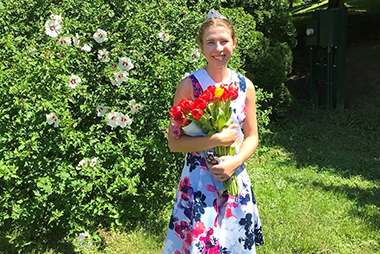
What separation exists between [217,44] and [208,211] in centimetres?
83

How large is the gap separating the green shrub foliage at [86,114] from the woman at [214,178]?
1165mm

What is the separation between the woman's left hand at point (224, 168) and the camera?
1.92 meters

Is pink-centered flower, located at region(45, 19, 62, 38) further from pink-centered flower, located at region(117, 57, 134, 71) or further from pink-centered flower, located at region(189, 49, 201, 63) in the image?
A: pink-centered flower, located at region(189, 49, 201, 63)

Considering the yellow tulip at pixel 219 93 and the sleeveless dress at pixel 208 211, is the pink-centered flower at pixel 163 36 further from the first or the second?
the yellow tulip at pixel 219 93

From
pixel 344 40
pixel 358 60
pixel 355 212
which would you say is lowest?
pixel 355 212

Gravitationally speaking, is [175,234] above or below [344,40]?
below

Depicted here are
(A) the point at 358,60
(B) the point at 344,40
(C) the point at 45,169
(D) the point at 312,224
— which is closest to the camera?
(C) the point at 45,169

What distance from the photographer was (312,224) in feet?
11.8

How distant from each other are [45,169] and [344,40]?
237 inches

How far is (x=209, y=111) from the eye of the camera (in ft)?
6.13

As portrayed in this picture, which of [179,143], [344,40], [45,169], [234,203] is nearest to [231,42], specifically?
[179,143]

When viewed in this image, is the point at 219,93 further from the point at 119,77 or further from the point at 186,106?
the point at 119,77

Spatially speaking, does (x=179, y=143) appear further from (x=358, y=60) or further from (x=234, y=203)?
(x=358, y=60)

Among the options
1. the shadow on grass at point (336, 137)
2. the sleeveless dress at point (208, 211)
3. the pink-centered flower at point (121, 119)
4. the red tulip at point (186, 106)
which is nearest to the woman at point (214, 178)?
the sleeveless dress at point (208, 211)
